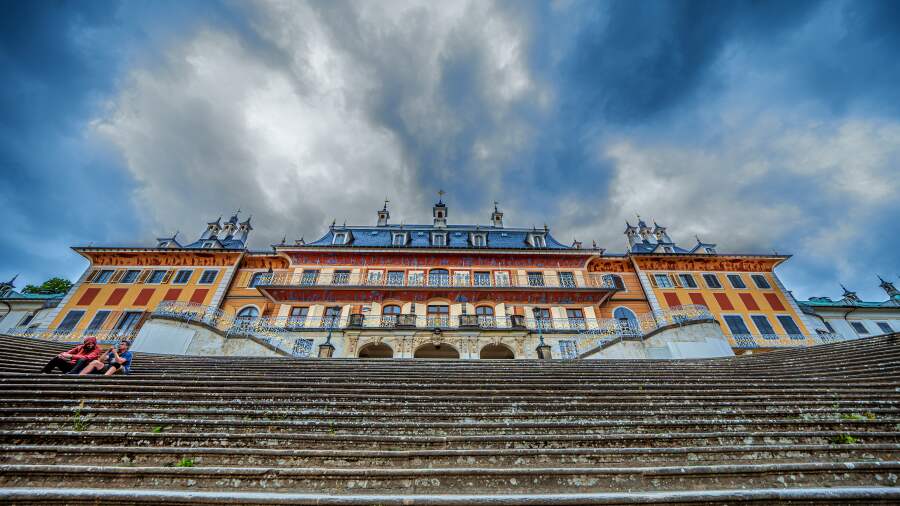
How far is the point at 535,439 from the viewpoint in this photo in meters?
4.78

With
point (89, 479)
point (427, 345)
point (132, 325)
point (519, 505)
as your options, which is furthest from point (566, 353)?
point (132, 325)

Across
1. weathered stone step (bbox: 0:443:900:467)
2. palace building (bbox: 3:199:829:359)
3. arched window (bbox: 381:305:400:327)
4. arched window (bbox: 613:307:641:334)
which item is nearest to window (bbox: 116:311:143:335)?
palace building (bbox: 3:199:829:359)

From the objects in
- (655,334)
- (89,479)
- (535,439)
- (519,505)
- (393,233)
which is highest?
(393,233)

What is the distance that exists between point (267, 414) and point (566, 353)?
18985 millimetres

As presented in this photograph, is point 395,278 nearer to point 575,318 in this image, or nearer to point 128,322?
point 575,318

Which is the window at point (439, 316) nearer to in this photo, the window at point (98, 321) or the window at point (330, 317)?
the window at point (330, 317)

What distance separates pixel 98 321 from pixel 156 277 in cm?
448

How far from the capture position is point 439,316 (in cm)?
2319

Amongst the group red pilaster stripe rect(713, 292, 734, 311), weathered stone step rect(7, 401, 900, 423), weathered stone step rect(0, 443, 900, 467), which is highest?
red pilaster stripe rect(713, 292, 734, 311)

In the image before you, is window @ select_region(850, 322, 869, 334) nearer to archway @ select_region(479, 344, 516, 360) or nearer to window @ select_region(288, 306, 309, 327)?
archway @ select_region(479, 344, 516, 360)

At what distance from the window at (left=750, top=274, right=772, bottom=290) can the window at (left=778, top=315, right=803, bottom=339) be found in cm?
284

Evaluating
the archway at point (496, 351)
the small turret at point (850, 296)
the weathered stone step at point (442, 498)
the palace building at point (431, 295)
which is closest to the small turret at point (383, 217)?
the palace building at point (431, 295)

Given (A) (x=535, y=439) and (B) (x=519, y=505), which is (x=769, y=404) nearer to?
(A) (x=535, y=439)

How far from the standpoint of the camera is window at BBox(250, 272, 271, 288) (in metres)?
25.9
